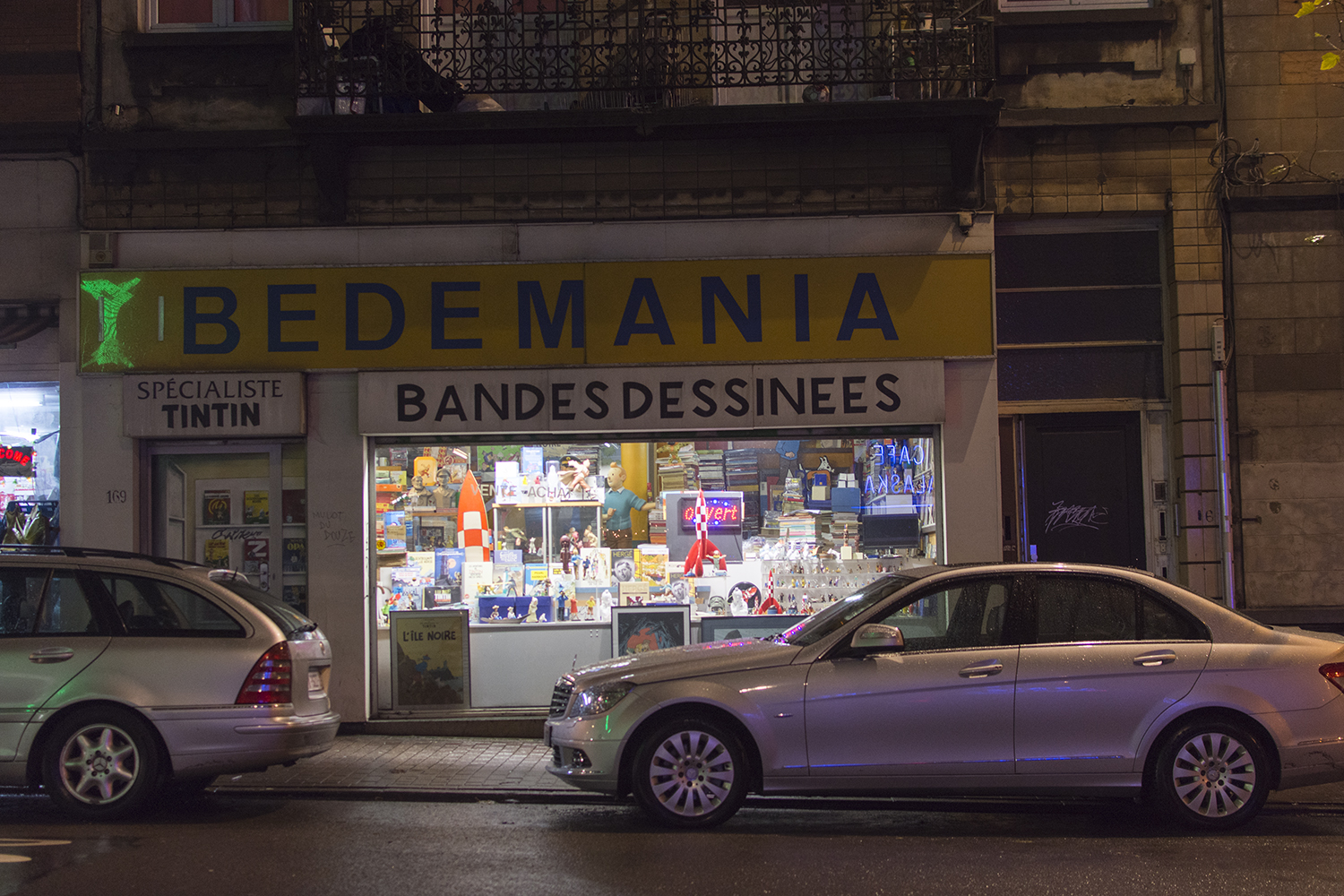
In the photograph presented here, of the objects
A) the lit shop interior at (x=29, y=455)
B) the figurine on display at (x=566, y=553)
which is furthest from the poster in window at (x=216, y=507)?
the figurine on display at (x=566, y=553)

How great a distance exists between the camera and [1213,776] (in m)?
7.02

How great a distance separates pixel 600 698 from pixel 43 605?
11.8 feet

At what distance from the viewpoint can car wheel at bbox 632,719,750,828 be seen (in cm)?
697

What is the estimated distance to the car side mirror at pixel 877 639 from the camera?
698cm

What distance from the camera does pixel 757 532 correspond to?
1144 cm

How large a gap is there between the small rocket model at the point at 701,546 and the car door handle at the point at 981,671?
4619 millimetres

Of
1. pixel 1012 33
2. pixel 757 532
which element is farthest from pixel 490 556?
pixel 1012 33

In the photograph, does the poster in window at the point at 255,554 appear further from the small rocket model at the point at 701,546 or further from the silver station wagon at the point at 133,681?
the small rocket model at the point at 701,546

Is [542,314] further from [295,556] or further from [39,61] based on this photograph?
[39,61]

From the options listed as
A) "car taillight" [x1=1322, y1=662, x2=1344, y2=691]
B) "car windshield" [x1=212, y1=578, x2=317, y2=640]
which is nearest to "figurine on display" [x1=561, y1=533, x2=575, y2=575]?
"car windshield" [x1=212, y1=578, x2=317, y2=640]

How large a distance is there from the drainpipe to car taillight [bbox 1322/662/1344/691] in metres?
4.01

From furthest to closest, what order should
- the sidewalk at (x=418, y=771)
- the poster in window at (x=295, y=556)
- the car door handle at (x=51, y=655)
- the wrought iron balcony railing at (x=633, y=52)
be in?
1. the poster in window at (x=295, y=556)
2. the wrought iron balcony railing at (x=633, y=52)
3. the sidewalk at (x=418, y=771)
4. the car door handle at (x=51, y=655)

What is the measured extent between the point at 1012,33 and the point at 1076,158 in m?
1.36

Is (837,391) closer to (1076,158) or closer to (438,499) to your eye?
(1076,158)
